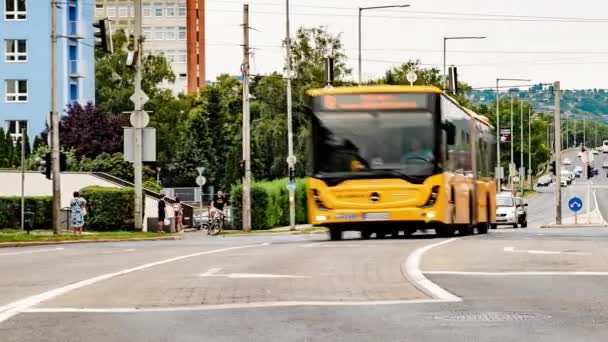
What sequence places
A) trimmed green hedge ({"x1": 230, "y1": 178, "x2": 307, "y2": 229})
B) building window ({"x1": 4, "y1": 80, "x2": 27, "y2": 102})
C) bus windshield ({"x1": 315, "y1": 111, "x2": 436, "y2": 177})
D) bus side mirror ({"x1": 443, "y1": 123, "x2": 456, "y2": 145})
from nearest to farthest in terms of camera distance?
bus windshield ({"x1": 315, "y1": 111, "x2": 436, "y2": 177}), bus side mirror ({"x1": 443, "y1": 123, "x2": 456, "y2": 145}), trimmed green hedge ({"x1": 230, "y1": 178, "x2": 307, "y2": 229}), building window ({"x1": 4, "y1": 80, "x2": 27, "y2": 102})

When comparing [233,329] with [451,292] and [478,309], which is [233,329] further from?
[451,292]

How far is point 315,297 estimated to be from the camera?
14.8 metres

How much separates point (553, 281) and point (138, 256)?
10.6 meters

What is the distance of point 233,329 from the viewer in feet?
37.4

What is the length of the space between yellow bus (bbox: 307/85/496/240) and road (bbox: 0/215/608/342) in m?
8.91

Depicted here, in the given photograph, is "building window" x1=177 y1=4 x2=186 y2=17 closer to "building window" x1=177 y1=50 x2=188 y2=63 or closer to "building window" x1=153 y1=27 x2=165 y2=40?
"building window" x1=153 y1=27 x2=165 y2=40

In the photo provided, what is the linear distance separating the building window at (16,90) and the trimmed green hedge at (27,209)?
42.1 meters

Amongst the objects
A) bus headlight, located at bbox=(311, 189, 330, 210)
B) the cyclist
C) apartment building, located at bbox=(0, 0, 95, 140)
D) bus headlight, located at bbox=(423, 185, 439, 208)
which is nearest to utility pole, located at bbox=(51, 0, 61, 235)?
the cyclist

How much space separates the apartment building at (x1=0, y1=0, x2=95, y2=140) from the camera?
9744 centimetres

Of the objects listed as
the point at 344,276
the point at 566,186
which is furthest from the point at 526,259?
the point at 566,186

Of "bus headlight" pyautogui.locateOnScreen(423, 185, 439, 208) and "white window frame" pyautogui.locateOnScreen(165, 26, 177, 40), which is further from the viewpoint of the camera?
"white window frame" pyautogui.locateOnScreen(165, 26, 177, 40)

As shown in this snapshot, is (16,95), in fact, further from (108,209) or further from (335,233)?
(335,233)

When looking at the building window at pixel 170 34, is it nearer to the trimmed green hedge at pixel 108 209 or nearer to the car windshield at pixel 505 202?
the car windshield at pixel 505 202

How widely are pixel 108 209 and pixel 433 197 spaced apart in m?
25.5
